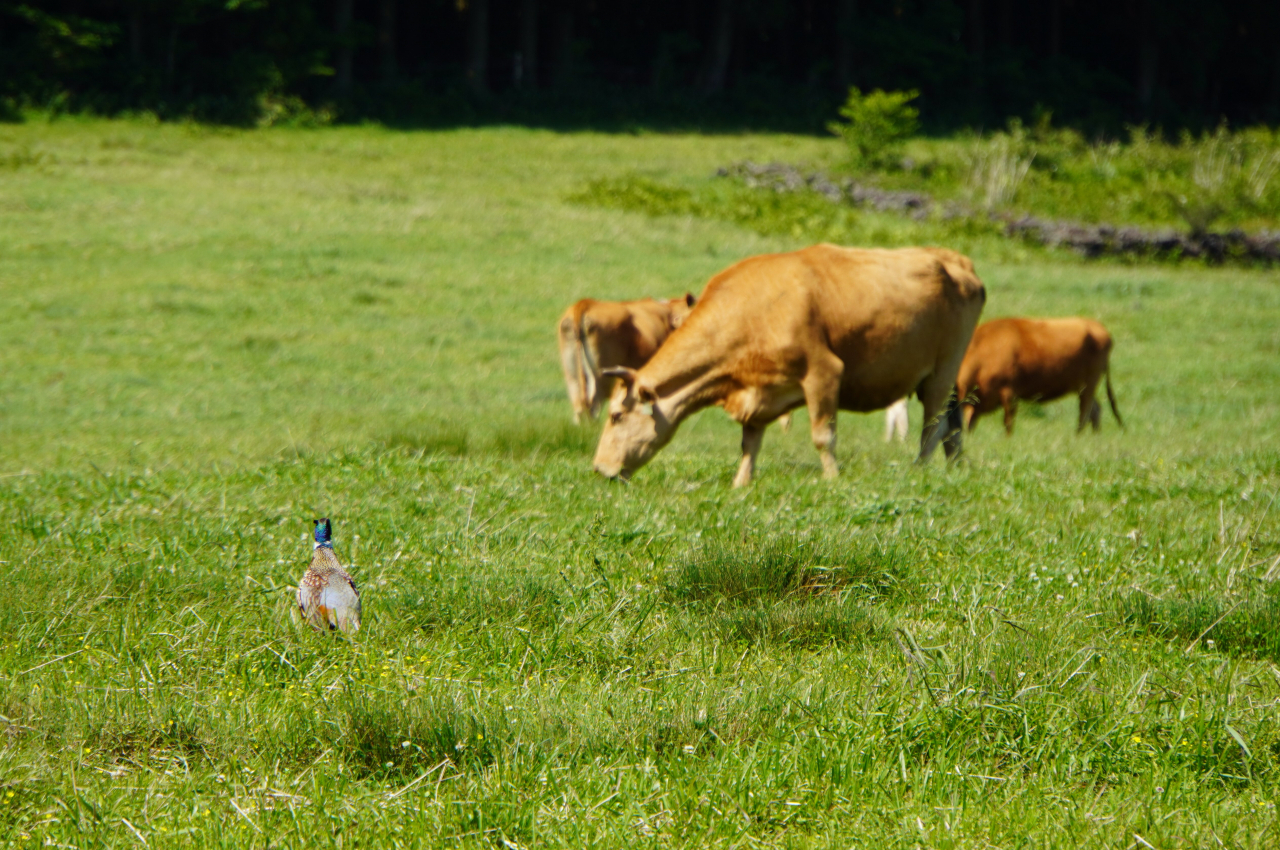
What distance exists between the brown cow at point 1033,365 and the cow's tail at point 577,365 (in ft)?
12.4

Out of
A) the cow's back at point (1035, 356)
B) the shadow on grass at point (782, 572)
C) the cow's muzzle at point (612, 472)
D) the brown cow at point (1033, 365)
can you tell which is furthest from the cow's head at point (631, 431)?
the cow's back at point (1035, 356)

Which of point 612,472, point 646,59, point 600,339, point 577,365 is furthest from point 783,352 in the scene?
point 646,59

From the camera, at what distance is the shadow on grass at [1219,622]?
3979 mm

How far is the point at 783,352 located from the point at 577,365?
16.1 ft

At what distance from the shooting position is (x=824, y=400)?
789 cm

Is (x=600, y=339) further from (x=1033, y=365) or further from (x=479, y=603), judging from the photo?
(x=479, y=603)

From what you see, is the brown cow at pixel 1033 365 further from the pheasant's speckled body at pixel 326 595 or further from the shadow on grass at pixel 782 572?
the pheasant's speckled body at pixel 326 595

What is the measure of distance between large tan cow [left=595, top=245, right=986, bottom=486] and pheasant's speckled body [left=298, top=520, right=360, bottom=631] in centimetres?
380

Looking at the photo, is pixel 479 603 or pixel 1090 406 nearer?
pixel 479 603

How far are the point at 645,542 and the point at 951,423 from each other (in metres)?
5.07

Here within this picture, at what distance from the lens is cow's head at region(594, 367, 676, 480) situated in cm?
778

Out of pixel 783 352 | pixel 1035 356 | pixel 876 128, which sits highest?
pixel 876 128

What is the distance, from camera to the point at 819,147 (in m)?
35.2

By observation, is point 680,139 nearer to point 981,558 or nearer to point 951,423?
point 951,423
